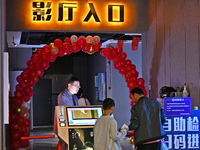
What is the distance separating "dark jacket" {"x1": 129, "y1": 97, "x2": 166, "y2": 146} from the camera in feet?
16.8

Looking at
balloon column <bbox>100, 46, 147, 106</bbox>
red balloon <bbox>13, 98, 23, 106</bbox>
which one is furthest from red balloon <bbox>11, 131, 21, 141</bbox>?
balloon column <bbox>100, 46, 147, 106</bbox>

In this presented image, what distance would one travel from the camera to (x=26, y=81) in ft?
30.8

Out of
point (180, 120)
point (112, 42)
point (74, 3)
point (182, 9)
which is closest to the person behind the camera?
point (180, 120)

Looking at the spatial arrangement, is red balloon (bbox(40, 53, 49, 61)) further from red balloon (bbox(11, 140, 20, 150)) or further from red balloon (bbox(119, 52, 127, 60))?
red balloon (bbox(11, 140, 20, 150))

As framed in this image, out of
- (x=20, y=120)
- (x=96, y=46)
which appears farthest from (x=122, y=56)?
(x=20, y=120)

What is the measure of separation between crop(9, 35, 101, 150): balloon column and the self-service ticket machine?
3369 millimetres

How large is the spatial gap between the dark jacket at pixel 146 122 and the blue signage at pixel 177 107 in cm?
43

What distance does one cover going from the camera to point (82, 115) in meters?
5.73

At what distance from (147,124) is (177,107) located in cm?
72

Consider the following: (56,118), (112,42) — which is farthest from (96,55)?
(56,118)

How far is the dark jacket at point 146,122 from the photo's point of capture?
513cm

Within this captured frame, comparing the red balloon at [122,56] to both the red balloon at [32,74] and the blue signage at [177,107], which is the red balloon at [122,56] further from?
the blue signage at [177,107]

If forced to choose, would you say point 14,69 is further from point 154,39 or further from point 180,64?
point 180,64

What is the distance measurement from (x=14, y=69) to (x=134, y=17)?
7326 millimetres
